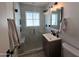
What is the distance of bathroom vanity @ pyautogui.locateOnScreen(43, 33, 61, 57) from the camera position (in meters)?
1.53

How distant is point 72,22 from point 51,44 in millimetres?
482

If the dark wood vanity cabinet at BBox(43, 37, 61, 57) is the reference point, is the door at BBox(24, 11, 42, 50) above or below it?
above

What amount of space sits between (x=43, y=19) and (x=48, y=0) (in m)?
0.32

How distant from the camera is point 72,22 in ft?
4.76

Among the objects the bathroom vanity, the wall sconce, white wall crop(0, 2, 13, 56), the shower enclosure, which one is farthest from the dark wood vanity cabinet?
white wall crop(0, 2, 13, 56)

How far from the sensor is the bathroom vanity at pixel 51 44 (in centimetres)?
153

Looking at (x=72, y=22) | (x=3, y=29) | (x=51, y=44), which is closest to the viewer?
(x=3, y=29)

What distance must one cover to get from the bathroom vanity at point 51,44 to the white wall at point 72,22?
0.15 metres

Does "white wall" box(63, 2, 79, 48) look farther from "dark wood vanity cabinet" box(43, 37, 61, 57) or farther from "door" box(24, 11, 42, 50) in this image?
"door" box(24, 11, 42, 50)

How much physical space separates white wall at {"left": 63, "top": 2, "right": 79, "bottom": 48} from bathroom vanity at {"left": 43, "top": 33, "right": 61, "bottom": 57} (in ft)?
0.51

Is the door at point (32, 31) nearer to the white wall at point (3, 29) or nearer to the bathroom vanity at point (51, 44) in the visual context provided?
the bathroom vanity at point (51, 44)

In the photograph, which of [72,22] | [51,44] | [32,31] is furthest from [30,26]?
[72,22]

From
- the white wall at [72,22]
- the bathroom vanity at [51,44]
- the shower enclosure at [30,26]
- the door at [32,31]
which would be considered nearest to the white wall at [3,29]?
the shower enclosure at [30,26]

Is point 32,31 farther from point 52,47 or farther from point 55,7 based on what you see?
point 55,7
